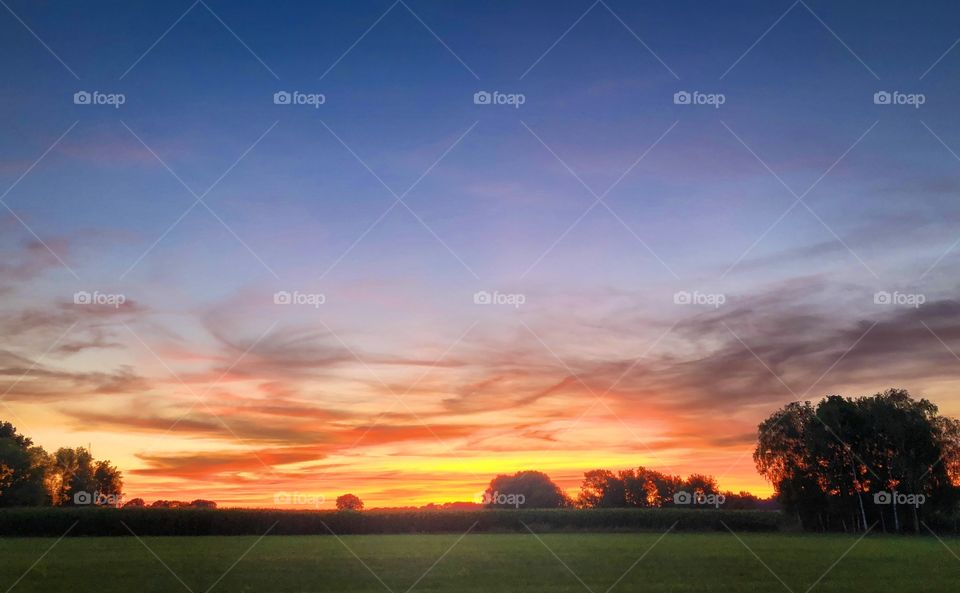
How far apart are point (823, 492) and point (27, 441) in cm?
10555

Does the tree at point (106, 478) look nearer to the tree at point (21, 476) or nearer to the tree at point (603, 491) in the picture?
the tree at point (21, 476)

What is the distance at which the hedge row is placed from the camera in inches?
2574

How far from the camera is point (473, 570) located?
1160 inches

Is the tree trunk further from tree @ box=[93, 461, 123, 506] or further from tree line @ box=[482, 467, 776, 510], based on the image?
tree @ box=[93, 461, 123, 506]

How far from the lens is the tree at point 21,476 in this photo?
9062cm

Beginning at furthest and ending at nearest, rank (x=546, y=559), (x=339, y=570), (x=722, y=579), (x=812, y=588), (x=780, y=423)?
(x=780, y=423)
(x=546, y=559)
(x=339, y=570)
(x=722, y=579)
(x=812, y=588)

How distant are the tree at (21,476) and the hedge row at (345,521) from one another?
30158 millimetres

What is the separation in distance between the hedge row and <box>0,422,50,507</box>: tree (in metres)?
30.2

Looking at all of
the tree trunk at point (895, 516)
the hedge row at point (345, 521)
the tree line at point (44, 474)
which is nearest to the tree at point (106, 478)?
the tree line at point (44, 474)

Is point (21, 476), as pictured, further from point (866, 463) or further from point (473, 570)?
point (866, 463)

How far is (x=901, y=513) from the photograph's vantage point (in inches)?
3187

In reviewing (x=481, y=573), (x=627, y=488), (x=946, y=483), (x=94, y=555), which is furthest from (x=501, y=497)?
(x=946, y=483)

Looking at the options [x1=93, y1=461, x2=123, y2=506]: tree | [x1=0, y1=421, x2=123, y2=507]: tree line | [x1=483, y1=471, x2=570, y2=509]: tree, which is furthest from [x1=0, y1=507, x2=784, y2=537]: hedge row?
[x1=93, y1=461, x2=123, y2=506]: tree

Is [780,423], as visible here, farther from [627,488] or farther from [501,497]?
[501,497]
